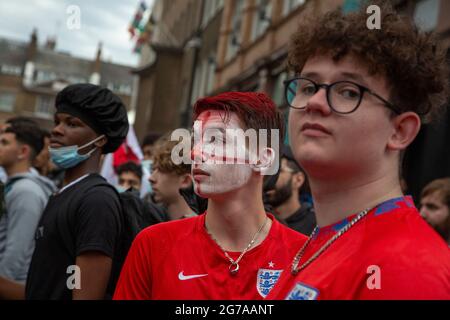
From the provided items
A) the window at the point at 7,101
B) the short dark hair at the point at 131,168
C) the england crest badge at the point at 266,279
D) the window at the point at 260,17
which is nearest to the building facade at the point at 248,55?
the window at the point at 260,17

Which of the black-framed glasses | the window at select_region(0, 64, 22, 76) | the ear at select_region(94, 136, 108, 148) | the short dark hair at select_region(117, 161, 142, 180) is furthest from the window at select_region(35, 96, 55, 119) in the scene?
the black-framed glasses

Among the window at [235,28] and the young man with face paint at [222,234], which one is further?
the window at [235,28]

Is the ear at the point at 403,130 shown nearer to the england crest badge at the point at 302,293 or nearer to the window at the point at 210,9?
the england crest badge at the point at 302,293

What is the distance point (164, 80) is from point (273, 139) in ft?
97.8

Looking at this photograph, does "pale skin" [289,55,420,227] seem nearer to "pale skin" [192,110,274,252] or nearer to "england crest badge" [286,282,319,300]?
"england crest badge" [286,282,319,300]

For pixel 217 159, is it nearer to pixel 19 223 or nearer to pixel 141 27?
pixel 19 223

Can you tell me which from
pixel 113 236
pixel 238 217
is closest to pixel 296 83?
pixel 238 217

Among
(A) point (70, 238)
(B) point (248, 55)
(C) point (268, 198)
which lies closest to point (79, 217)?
(A) point (70, 238)

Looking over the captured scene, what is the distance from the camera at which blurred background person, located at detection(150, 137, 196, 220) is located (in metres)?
3.84

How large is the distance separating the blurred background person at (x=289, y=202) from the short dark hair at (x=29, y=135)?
6.71ft

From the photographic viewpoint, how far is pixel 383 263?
142cm

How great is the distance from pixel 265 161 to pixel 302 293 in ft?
3.90

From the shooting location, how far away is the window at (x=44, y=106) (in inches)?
2881

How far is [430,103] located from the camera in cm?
181
